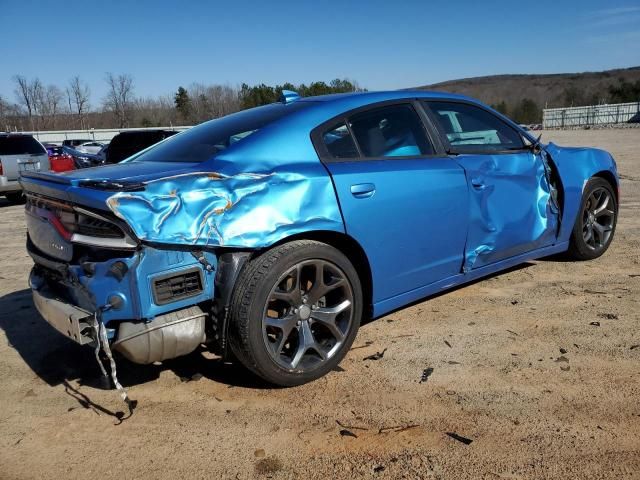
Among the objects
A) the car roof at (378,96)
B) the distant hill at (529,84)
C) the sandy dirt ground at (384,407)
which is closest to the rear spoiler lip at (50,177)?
the sandy dirt ground at (384,407)

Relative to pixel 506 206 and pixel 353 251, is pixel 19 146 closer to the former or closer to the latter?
pixel 353 251

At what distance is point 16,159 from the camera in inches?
448

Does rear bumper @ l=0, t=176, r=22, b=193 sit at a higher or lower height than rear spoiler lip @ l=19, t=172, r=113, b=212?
lower

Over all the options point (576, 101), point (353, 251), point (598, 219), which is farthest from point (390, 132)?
point (576, 101)

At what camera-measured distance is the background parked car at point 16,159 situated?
444 inches

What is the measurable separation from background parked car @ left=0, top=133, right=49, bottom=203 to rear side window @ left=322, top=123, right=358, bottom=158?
412 inches

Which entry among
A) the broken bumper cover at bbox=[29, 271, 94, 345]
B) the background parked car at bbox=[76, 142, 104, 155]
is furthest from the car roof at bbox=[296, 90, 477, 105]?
the background parked car at bbox=[76, 142, 104, 155]

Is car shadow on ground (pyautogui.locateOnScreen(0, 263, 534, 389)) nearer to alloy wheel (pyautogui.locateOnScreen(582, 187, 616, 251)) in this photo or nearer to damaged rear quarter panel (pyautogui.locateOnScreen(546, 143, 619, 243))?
damaged rear quarter panel (pyautogui.locateOnScreen(546, 143, 619, 243))

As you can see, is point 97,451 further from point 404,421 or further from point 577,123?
point 577,123

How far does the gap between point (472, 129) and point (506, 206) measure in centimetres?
65

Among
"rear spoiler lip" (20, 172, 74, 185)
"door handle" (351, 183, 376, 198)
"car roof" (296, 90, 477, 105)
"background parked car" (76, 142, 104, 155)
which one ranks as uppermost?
"background parked car" (76, 142, 104, 155)

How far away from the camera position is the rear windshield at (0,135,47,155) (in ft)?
37.6

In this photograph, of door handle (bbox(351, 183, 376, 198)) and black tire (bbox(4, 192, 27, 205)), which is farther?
black tire (bbox(4, 192, 27, 205))

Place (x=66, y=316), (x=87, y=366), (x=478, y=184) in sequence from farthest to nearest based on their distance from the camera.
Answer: (x=478, y=184) → (x=87, y=366) → (x=66, y=316)
